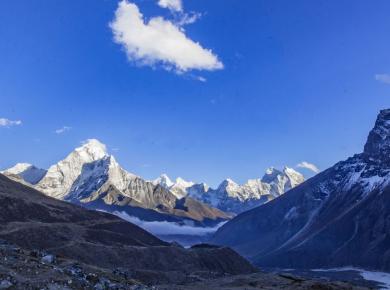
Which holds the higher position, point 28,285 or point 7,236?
point 7,236

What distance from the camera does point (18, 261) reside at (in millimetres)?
82625

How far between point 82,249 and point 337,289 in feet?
308

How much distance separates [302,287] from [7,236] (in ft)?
357

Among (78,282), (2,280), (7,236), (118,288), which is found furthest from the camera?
(7,236)

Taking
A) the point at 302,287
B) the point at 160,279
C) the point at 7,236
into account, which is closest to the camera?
the point at 302,287

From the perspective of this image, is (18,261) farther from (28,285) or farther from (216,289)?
(216,289)

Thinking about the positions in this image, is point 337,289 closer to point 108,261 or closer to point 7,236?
point 108,261

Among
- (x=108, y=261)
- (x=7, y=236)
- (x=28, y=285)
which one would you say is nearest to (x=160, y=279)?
(x=108, y=261)

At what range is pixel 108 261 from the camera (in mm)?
198625

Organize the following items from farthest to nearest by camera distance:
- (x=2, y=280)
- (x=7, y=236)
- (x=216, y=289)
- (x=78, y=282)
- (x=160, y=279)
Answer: (x=7, y=236) < (x=160, y=279) < (x=216, y=289) < (x=78, y=282) < (x=2, y=280)

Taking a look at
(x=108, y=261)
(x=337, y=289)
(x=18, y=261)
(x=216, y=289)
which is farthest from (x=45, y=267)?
(x=108, y=261)

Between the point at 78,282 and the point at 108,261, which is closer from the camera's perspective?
the point at 78,282

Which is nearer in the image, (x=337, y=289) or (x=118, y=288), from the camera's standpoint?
(x=118, y=288)

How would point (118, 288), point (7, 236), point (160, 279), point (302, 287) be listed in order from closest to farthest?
point (118, 288) → point (302, 287) → point (160, 279) → point (7, 236)
